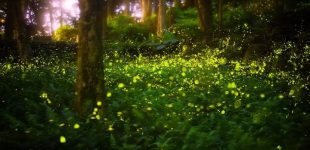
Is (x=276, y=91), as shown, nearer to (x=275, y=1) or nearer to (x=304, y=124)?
(x=304, y=124)

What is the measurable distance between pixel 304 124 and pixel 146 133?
2379 mm

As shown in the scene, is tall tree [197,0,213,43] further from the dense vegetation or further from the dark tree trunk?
the dark tree trunk

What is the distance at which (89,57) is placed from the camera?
7477mm

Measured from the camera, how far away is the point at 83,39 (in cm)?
749

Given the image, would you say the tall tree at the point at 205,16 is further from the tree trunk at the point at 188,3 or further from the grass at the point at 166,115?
the tree trunk at the point at 188,3

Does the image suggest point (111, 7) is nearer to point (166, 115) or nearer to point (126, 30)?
point (126, 30)

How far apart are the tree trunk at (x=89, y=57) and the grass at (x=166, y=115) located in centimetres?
34

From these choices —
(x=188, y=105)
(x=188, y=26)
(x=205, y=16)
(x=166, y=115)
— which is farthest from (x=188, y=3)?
(x=166, y=115)

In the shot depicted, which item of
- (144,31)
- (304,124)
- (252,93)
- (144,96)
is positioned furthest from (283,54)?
(144,31)

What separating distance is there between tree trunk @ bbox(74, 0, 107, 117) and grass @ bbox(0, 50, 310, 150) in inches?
13.5

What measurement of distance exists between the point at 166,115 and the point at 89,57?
5.97 ft

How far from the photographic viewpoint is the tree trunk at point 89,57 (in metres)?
7.43

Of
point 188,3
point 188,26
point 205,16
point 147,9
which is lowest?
point 188,26

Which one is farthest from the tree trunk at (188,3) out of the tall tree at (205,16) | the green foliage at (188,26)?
the tall tree at (205,16)
